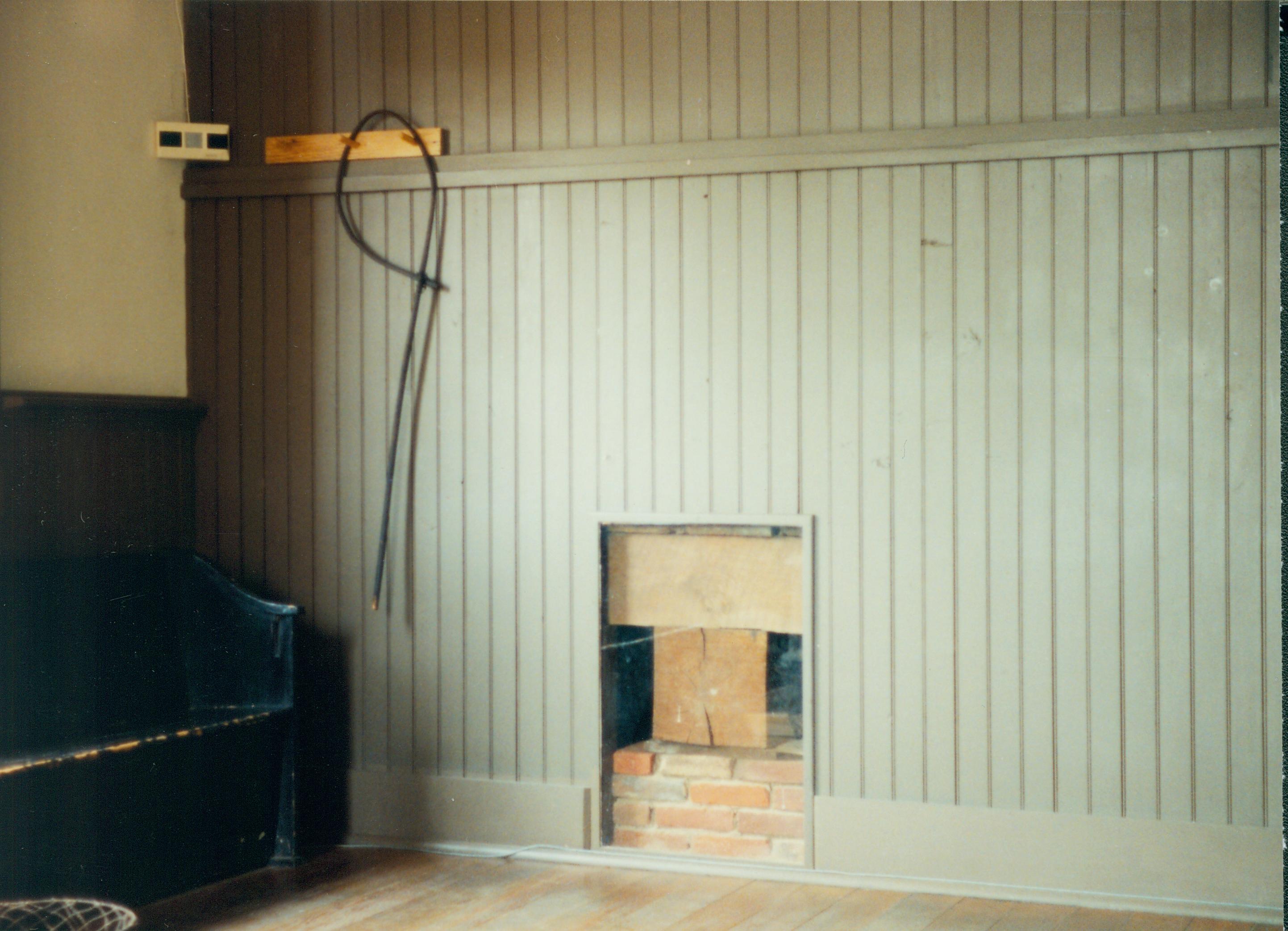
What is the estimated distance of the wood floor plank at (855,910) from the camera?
3.21 m

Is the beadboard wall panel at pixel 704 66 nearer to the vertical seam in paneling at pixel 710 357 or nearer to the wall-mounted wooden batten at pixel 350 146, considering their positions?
the wall-mounted wooden batten at pixel 350 146

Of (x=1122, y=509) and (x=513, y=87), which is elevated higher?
(x=513, y=87)

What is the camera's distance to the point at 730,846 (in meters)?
3.75

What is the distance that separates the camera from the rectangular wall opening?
3711mm

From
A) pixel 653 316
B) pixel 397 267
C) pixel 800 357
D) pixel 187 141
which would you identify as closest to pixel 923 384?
pixel 800 357

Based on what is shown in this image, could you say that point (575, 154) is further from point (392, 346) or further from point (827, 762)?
point (827, 762)

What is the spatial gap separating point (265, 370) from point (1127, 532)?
9.02 feet

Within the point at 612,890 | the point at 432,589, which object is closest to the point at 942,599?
the point at 612,890

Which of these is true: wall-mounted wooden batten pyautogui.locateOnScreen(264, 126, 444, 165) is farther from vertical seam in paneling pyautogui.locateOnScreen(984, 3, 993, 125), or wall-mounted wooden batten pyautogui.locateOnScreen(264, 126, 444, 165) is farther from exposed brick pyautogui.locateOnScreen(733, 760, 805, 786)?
exposed brick pyautogui.locateOnScreen(733, 760, 805, 786)

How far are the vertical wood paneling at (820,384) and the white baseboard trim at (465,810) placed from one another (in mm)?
60

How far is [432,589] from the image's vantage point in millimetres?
3984

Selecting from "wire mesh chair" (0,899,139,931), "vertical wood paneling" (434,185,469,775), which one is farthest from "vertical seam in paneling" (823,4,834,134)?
"wire mesh chair" (0,899,139,931)

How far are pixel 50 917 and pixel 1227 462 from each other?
128 inches

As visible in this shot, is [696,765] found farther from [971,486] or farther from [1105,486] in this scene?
[1105,486]
